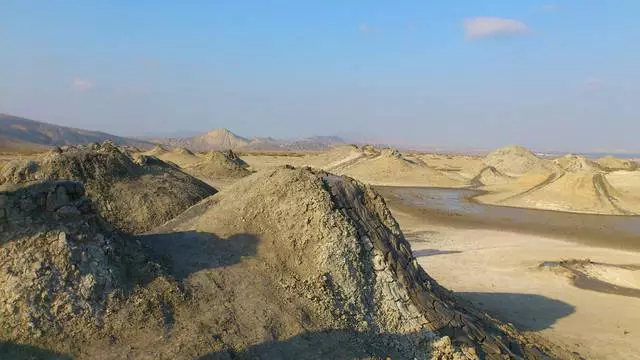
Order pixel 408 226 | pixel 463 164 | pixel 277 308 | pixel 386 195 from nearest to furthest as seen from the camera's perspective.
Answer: pixel 277 308
pixel 408 226
pixel 386 195
pixel 463 164

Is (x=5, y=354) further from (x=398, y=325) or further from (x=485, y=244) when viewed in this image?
(x=485, y=244)

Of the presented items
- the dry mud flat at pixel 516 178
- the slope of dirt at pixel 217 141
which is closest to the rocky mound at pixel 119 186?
the dry mud flat at pixel 516 178

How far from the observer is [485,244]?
66.1ft

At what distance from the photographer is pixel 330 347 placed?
21.8 feet

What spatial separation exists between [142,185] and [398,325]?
7.76 metres

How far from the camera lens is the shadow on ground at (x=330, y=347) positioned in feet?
Answer: 20.2

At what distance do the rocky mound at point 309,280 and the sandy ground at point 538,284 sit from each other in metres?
2.68

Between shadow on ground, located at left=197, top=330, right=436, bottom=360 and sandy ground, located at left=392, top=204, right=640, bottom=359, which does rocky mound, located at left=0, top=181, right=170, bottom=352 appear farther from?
sandy ground, located at left=392, top=204, right=640, bottom=359

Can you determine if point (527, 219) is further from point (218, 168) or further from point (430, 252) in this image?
point (218, 168)

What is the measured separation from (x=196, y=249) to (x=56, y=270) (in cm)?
198

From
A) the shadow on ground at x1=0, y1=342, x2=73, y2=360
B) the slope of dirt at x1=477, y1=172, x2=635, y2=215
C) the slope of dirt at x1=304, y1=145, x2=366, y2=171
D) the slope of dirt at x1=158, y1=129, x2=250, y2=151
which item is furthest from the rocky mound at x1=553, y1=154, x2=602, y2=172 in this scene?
the slope of dirt at x1=158, y1=129, x2=250, y2=151

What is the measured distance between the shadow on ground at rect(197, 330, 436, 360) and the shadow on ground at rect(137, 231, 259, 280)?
1.32 metres

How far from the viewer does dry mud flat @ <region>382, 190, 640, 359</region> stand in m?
11.1

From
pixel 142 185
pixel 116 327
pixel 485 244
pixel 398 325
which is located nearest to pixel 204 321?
pixel 116 327
